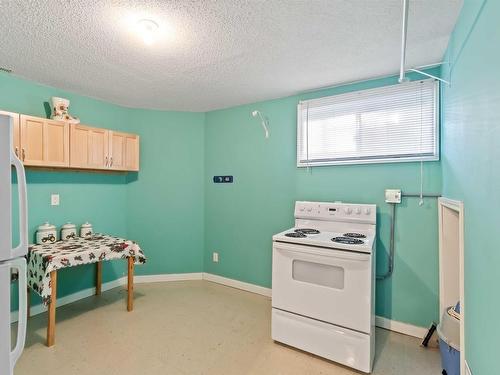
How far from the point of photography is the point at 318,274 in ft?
6.65

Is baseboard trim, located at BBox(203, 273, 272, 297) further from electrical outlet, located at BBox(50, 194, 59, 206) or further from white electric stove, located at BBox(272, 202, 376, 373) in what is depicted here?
electrical outlet, located at BBox(50, 194, 59, 206)

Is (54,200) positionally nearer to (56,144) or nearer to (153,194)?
(56,144)

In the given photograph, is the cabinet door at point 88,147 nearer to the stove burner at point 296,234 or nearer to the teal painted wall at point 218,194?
the teal painted wall at point 218,194

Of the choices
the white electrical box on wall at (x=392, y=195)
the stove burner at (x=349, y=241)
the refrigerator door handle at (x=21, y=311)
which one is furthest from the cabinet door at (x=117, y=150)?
the white electrical box on wall at (x=392, y=195)

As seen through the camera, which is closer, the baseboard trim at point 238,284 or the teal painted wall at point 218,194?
the teal painted wall at point 218,194

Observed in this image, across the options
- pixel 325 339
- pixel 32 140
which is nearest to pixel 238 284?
pixel 325 339

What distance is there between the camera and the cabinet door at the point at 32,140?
2357 millimetres

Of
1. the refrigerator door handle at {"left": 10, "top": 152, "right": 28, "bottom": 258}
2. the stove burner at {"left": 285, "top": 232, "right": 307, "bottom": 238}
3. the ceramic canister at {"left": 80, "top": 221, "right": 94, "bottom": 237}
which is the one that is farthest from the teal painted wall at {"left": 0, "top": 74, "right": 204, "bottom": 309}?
the refrigerator door handle at {"left": 10, "top": 152, "right": 28, "bottom": 258}

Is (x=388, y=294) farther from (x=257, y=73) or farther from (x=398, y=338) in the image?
(x=257, y=73)

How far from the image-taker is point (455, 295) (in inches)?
83.0

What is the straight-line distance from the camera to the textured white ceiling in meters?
1.56

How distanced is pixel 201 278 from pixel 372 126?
2.91 m

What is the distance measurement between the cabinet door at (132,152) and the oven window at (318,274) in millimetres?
2322

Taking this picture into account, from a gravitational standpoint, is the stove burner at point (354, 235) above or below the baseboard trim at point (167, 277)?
above
